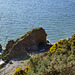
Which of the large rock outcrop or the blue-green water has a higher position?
the blue-green water

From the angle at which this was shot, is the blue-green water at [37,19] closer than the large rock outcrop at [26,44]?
No

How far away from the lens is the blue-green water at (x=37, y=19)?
42000 millimetres

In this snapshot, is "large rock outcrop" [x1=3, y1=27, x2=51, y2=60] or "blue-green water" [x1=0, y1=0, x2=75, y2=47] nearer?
"large rock outcrop" [x1=3, y1=27, x2=51, y2=60]

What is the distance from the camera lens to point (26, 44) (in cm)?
2866

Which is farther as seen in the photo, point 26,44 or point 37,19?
point 37,19

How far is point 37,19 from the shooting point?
50.8 m

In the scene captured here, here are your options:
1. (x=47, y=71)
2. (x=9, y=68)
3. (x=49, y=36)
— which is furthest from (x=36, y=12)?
(x=47, y=71)

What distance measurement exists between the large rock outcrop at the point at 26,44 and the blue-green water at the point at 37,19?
8.18 metres

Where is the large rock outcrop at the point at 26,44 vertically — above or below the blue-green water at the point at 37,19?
below

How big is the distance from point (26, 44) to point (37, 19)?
23.4 m

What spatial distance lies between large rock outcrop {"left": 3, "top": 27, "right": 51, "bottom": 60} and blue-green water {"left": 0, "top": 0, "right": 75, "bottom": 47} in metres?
8.18

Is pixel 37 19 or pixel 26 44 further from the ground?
pixel 37 19

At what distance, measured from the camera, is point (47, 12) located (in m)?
57.8

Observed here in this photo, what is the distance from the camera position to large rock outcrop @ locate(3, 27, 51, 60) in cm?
2636
